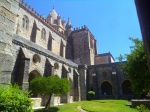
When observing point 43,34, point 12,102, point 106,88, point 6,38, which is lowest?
point 106,88

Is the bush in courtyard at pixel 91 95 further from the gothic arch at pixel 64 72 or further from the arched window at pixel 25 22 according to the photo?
the arched window at pixel 25 22

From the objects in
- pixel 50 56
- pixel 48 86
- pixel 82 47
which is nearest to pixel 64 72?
pixel 50 56

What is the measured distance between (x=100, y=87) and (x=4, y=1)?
26.0 meters

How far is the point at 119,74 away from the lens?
87.9 ft

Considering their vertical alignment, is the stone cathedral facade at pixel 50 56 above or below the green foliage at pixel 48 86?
above

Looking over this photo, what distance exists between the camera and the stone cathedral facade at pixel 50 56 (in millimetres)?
3404

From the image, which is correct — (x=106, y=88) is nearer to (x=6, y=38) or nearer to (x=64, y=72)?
(x=64, y=72)

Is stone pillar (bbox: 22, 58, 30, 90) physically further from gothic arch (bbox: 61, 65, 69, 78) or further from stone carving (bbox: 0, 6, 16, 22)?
stone carving (bbox: 0, 6, 16, 22)

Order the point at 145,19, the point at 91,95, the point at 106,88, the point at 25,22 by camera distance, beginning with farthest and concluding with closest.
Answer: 1. the point at 106,88
2. the point at 25,22
3. the point at 91,95
4. the point at 145,19

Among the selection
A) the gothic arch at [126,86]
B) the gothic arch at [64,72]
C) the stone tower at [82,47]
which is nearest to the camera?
the gothic arch at [64,72]

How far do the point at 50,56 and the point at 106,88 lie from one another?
14.7m

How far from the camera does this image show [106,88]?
28.9 m

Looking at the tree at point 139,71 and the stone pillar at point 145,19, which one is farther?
the tree at point 139,71

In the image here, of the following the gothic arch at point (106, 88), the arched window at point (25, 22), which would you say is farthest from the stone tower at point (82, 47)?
the arched window at point (25, 22)
